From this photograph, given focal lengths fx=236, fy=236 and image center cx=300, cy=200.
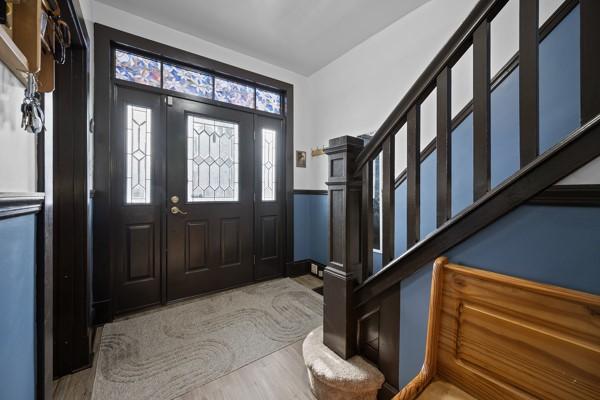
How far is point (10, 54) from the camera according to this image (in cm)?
55

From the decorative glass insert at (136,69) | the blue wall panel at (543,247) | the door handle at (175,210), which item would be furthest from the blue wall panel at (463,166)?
the decorative glass insert at (136,69)

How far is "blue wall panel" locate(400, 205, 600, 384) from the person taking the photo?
64 cm

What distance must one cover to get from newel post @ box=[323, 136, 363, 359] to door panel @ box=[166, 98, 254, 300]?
5.51 ft

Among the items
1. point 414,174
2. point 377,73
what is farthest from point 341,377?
point 377,73

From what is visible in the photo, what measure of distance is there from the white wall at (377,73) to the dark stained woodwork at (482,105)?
1381 millimetres

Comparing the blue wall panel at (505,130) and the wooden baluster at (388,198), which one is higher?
the blue wall panel at (505,130)

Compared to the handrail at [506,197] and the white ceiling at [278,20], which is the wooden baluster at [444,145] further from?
the white ceiling at [278,20]

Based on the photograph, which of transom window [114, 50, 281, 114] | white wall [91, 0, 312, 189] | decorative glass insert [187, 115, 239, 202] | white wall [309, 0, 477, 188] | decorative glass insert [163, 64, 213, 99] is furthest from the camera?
decorative glass insert [187, 115, 239, 202]

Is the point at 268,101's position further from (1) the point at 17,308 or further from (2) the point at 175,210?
(1) the point at 17,308

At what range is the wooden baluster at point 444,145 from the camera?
94 centimetres

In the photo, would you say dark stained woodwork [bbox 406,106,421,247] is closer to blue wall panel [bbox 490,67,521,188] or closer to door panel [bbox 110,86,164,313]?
blue wall panel [bbox 490,67,521,188]

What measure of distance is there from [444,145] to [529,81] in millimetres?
295

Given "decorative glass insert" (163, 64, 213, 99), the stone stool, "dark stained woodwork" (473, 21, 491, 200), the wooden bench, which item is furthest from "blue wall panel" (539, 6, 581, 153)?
"decorative glass insert" (163, 64, 213, 99)

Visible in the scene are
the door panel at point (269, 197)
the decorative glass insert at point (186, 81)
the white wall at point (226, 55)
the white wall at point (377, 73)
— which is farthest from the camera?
the door panel at point (269, 197)
